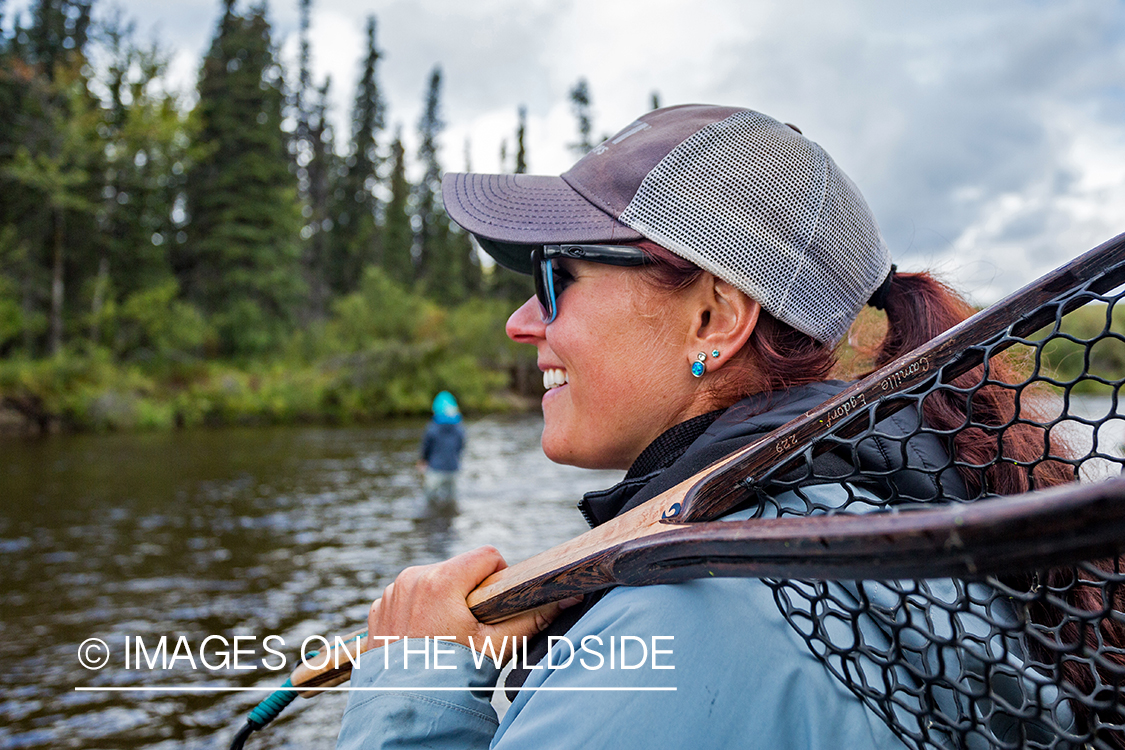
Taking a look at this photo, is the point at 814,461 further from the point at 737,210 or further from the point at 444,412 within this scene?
the point at 444,412

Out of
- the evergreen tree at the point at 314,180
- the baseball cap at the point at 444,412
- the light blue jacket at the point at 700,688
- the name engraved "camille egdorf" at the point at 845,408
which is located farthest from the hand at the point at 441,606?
the evergreen tree at the point at 314,180

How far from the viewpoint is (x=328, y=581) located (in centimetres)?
872

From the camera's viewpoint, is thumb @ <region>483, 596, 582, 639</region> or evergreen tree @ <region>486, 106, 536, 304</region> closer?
thumb @ <region>483, 596, 582, 639</region>

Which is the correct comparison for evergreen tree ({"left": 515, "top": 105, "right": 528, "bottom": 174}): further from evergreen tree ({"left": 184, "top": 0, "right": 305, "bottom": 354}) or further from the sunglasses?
the sunglasses

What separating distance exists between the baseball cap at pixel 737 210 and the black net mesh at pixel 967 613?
36 centimetres

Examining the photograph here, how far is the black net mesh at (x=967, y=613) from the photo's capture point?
97cm

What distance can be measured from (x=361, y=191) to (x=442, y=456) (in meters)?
47.9

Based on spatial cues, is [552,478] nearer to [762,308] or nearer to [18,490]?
[18,490]

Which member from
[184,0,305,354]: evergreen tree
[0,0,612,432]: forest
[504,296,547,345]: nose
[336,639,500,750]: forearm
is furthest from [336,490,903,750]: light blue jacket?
[184,0,305,354]: evergreen tree

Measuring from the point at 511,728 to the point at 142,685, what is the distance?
236 inches

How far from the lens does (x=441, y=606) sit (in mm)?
1553

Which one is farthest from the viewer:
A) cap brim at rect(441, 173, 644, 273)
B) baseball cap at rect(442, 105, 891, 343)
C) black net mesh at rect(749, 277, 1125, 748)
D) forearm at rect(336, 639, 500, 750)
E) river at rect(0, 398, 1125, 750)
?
river at rect(0, 398, 1125, 750)

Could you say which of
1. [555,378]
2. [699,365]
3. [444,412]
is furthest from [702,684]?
[444,412]

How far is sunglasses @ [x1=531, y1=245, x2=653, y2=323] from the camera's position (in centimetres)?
156
